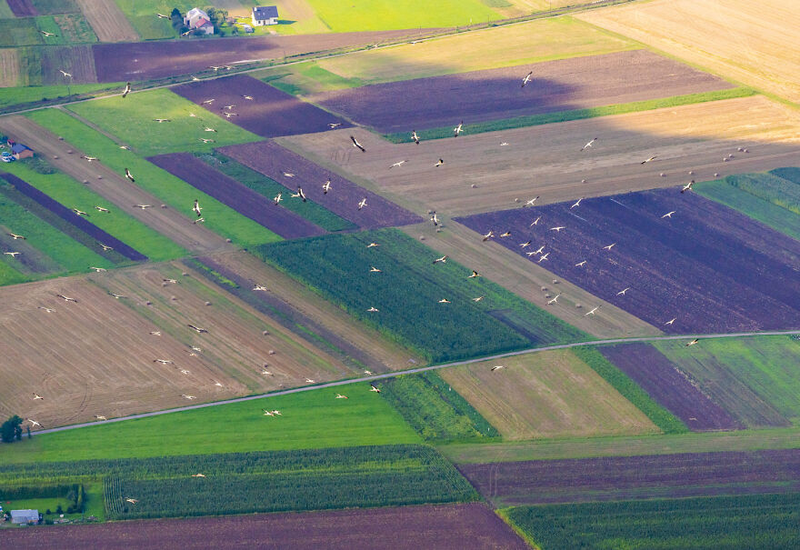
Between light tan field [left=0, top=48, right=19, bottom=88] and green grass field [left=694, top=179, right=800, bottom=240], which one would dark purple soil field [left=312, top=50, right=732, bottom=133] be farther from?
light tan field [left=0, top=48, right=19, bottom=88]

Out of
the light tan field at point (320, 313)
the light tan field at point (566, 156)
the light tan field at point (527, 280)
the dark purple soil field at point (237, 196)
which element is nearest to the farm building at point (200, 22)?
the light tan field at point (566, 156)

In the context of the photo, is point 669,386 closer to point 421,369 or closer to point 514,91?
point 421,369

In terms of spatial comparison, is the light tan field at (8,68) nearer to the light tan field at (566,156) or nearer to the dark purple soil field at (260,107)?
the dark purple soil field at (260,107)

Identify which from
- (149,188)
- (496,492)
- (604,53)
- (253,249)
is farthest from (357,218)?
(604,53)

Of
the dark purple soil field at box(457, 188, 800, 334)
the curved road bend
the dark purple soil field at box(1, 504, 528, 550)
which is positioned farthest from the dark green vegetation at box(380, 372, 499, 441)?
the dark purple soil field at box(457, 188, 800, 334)

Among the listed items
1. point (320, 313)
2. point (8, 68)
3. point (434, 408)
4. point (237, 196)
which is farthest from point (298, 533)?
point (8, 68)
